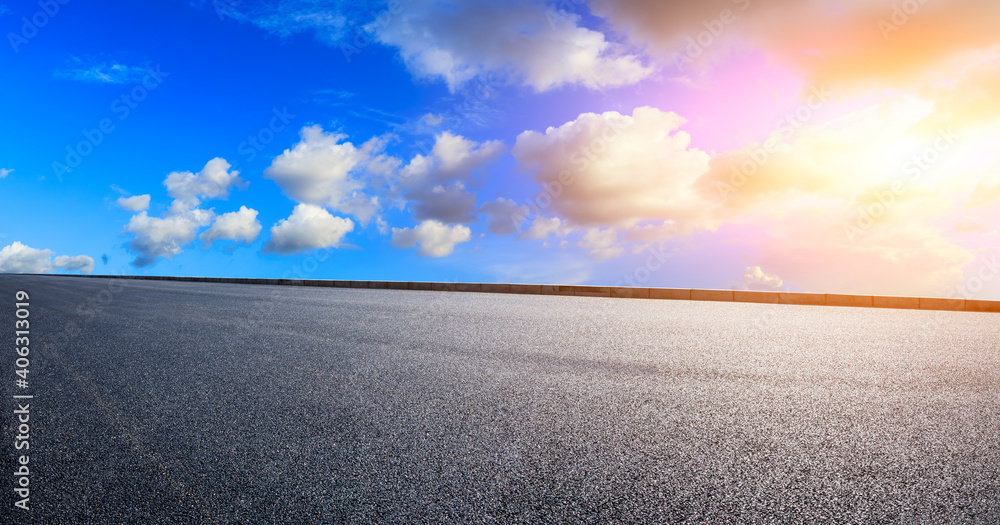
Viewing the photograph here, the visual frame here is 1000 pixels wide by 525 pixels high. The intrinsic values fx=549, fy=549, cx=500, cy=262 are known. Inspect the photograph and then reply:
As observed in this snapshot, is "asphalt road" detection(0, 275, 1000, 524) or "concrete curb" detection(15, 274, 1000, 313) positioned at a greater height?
"concrete curb" detection(15, 274, 1000, 313)

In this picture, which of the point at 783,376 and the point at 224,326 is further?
the point at 224,326

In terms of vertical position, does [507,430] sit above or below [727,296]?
below

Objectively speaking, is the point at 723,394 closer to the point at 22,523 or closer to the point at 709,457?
the point at 709,457

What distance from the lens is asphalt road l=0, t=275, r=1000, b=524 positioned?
2459 mm

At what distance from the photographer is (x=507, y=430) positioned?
337 centimetres

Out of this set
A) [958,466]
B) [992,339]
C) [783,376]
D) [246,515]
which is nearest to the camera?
[246,515]

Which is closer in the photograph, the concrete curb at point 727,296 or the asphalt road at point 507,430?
the asphalt road at point 507,430

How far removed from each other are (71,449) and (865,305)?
15.8m

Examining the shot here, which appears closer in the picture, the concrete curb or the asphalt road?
the asphalt road

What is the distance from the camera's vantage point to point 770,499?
2.47 meters

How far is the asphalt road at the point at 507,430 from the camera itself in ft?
8.07

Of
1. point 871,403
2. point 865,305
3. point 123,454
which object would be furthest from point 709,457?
point 865,305

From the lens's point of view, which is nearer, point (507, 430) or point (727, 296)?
point (507, 430)

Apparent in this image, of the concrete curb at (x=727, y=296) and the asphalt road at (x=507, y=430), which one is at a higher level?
the concrete curb at (x=727, y=296)
